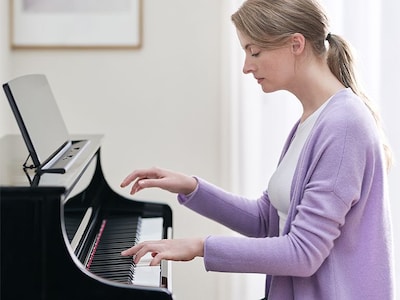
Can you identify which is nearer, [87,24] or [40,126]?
[40,126]

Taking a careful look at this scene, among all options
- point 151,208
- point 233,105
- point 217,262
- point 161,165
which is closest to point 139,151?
point 161,165

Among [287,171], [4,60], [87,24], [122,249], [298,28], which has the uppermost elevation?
[298,28]

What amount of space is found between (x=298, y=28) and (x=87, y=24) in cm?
170

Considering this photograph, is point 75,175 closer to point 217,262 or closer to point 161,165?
point 217,262

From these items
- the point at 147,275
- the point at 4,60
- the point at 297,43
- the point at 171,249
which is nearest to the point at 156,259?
the point at 171,249

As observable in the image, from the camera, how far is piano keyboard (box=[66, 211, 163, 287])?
6.32 feet

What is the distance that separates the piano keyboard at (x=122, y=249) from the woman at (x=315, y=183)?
0.31ft

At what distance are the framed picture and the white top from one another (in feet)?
5.01

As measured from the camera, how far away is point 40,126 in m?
2.23

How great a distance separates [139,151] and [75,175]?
5.52ft

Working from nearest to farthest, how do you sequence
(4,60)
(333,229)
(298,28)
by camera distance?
(333,229) < (298,28) < (4,60)

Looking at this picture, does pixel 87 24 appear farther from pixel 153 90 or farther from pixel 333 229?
pixel 333 229

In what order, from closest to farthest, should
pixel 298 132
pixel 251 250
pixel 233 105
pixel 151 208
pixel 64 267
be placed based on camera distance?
pixel 64 267
pixel 251 250
pixel 298 132
pixel 151 208
pixel 233 105

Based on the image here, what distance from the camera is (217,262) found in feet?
6.14
